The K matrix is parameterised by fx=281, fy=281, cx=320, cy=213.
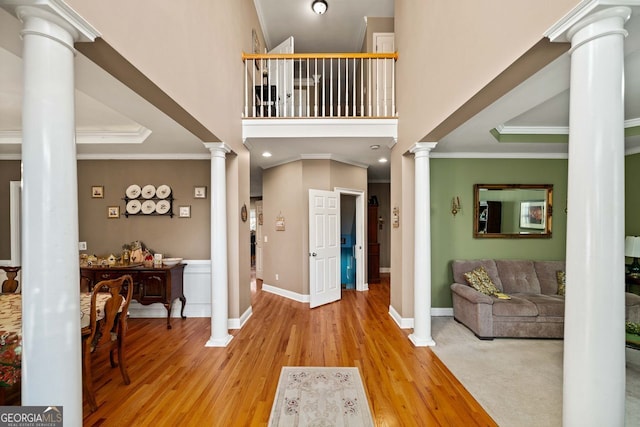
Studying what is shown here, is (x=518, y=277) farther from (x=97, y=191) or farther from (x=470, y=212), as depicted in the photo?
(x=97, y=191)

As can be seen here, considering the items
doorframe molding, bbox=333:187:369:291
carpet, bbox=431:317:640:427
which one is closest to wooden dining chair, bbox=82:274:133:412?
carpet, bbox=431:317:640:427

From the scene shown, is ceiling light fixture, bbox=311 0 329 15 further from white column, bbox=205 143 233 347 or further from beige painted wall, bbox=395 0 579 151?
white column, bbox=205 143 233 347

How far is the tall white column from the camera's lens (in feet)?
3.92

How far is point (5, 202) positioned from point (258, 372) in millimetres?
4751

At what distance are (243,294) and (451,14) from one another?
401 centimetres

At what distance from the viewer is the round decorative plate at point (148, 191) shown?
14.3 feet

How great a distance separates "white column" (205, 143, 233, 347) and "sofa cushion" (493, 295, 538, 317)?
3.33 meters

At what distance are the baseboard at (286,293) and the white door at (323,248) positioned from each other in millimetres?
390

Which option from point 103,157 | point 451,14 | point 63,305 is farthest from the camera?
point 103,157

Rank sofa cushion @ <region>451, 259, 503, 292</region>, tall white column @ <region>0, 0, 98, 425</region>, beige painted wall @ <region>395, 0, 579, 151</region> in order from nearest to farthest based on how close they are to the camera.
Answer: tall white column @ <region>0, 0, 98, 425</region>
beige painted wall @ <region>395, 0, 579, 151</region>
sofa cushion @ <region>451, 259, 503, 292</region>

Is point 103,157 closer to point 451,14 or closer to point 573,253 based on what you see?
point 451,14

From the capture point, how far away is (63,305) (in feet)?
4.11

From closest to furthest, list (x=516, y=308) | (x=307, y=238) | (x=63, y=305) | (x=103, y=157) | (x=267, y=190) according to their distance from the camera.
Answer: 1. (x=63, y=305)
2. (x=516, y=308)
3. (x=103, y=157)
4. (x=307, y=238)
5. (x=267, y=190)

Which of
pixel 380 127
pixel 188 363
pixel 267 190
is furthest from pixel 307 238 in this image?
pixel 188 363
